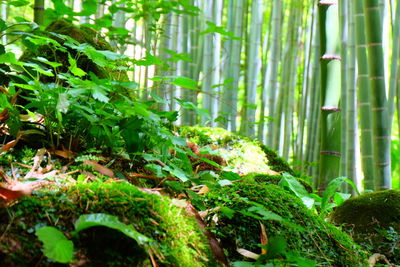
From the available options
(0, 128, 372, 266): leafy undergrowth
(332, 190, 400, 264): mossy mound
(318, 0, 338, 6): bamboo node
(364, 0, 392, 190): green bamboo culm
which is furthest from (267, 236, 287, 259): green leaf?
(318, 0, 338, 6): bamboo node

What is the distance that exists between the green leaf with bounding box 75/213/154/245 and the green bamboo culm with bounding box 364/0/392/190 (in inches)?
63.1

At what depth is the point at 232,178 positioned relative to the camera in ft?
4.44

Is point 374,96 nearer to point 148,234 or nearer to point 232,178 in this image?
point 232,178

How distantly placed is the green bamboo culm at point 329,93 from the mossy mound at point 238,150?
183 mm

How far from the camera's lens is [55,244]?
0.71m

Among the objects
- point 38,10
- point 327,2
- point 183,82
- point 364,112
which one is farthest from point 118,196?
point 364,112

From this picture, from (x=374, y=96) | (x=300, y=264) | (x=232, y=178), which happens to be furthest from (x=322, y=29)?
(x=300, y=264)

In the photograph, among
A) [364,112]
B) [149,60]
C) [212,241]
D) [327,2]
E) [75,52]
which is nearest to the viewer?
[212,241]

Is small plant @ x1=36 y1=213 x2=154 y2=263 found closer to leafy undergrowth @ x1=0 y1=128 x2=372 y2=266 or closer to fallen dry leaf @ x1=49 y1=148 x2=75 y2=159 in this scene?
leafy undergrowth @ x1=0 y1=128 x2=372 y2=266

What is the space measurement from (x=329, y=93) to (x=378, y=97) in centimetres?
23

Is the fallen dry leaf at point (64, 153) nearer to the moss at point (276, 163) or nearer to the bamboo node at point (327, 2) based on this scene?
the moss at point (276, 163)

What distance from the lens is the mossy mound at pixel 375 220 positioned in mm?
1407

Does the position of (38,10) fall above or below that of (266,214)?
above

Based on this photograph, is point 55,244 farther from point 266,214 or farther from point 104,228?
point 266,214
